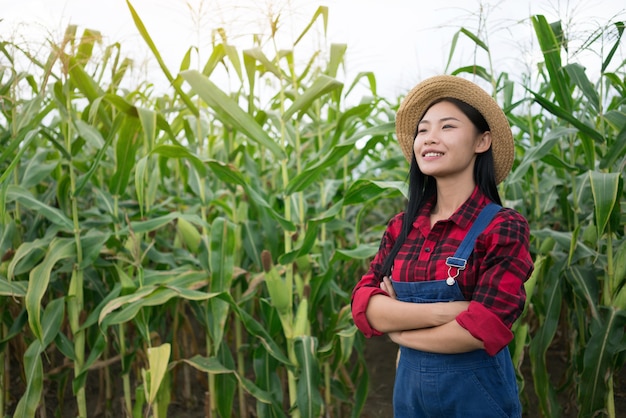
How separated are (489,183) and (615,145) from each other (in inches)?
37.6

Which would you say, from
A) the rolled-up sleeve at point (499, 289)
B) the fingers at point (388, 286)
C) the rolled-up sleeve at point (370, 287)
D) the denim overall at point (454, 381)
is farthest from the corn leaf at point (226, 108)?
the rolled-up sleeve at point (499, 289)

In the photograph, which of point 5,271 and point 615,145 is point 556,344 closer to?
point 615,145

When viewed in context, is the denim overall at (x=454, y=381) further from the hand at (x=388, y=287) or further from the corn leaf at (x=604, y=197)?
the corn leaf at (x=604, y=197)

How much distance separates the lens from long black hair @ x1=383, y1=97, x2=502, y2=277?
152cm

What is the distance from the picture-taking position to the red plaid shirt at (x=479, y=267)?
1306 millimetres

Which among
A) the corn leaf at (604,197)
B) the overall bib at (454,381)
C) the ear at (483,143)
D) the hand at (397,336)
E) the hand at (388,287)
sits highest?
the ear at (483,143)

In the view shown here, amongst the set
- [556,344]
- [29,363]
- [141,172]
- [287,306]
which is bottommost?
[556,344]

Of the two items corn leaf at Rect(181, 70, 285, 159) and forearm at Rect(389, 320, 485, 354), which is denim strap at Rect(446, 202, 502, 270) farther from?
corn leaf at Rect(181, 70, 285, 159)

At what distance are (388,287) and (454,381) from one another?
29cm

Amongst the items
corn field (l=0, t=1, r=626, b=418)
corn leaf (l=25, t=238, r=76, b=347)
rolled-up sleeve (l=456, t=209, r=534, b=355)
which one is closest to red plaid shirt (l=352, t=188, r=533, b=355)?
rolled-up sleeve (l=456, t=209, r=534, b=355)

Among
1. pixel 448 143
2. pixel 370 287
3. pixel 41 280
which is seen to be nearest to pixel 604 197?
pixel 448 143

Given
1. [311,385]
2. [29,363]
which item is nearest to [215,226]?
[311,385]

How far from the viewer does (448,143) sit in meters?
1.48

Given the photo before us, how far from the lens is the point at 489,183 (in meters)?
1.53
